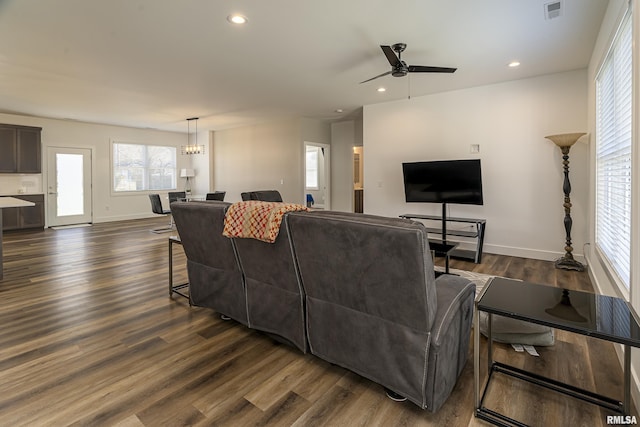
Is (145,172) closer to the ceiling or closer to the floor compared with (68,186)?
closer to the ceiling

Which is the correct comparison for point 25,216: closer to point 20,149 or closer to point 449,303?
point 20,149

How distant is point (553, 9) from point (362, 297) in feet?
10.1

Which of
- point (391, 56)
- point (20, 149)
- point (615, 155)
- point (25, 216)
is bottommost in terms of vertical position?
point (25, 216)

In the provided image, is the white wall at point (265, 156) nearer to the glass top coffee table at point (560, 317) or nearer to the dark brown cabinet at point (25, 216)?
the dark brown cabinet at point (25, 216)

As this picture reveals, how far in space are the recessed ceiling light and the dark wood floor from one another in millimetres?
2671

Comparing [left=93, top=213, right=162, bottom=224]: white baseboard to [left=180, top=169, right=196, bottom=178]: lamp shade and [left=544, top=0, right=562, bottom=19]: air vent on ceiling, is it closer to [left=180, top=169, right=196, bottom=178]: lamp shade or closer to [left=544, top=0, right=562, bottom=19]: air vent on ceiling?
[left=180, top=169, right=196, bottom=178]: lamp shade

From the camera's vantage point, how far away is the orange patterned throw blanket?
196 cm

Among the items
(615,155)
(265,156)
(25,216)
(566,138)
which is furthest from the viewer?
(265,156)

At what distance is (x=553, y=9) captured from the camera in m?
2.87

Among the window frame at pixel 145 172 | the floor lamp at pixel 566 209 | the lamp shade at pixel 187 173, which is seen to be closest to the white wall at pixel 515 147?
the floor lamp at pixel 566 209

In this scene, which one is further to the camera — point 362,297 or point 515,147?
point 515,147

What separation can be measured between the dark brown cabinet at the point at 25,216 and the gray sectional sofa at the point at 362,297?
24.1 feet

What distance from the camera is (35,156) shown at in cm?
739

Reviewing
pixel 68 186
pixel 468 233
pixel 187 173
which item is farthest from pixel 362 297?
pixel 187 173
